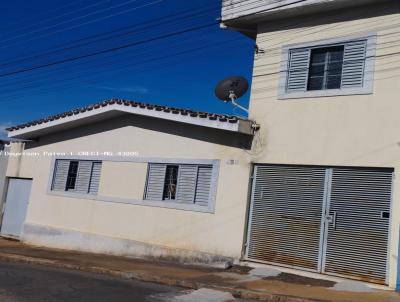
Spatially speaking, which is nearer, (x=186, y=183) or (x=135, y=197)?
(x=186, y=183)

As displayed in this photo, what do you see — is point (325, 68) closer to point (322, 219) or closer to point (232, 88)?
point (232, 88)

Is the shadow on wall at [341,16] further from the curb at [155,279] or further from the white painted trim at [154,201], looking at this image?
the curb at [155,279]

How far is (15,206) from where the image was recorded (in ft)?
57.4

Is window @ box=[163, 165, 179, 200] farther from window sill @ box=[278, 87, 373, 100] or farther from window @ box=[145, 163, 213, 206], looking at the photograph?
window sill @ box=[278, 87, 373, 100]

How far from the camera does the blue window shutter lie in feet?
48.7

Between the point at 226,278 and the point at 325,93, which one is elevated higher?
the point at 325,93

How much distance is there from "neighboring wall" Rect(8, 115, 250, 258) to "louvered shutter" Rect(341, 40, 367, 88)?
2667 millimetres

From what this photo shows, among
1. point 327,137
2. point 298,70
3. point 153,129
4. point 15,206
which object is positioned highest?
point 298,70

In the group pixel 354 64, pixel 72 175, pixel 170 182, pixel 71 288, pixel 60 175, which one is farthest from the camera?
pixel 60 175

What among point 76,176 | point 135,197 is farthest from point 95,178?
point 135,197

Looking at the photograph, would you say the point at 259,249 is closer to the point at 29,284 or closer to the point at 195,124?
the point at 195,124

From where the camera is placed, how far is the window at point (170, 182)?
42.4 feet

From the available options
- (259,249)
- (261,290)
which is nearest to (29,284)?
(261,290)

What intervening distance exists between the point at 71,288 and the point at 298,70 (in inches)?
262
